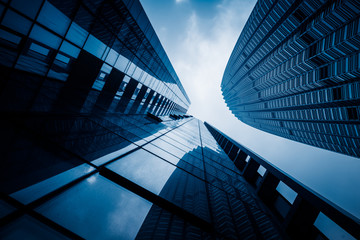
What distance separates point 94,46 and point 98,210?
54.7 feet

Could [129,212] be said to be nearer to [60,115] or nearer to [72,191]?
[72,191]

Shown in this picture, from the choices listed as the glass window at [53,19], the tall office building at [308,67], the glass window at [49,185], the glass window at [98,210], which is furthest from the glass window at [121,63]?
the tall office building at [308,67]

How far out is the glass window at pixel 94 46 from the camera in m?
15.6

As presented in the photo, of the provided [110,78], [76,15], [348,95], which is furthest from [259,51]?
[76,15]

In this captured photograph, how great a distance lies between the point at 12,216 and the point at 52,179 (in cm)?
Answer: 85

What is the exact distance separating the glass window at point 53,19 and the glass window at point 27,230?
13119mm

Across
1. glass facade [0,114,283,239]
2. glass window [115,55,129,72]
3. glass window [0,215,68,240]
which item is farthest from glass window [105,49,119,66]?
glass window [0,215,68,240]

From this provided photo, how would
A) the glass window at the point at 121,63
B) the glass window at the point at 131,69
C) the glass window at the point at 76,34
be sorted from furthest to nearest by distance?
the glass window at the point at 131,69
the glass window at the point at 121,63
the glass window at the point at 76,34

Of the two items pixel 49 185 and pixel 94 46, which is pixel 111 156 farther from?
pixel 94 46

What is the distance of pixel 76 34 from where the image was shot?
14.1 meters

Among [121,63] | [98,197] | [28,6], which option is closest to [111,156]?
[98,197]

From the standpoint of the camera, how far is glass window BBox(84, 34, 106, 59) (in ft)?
51.1

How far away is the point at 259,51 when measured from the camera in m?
89.4

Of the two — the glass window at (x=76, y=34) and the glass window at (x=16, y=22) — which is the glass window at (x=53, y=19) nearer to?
the glass window at (x=76, y=34)
